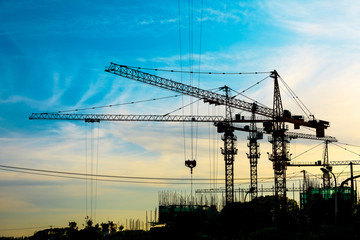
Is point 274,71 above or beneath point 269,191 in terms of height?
above

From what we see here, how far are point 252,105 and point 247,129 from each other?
1391 centimetres

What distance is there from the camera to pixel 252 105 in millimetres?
122375

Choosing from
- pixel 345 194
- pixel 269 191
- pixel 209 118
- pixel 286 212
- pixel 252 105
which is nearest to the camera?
pixel 286 212

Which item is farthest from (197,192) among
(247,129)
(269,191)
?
(247,129)

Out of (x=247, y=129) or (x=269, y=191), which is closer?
(x=247, y=129)

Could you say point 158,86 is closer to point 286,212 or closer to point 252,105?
point 252,105

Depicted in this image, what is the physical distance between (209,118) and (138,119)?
20938 millimetres

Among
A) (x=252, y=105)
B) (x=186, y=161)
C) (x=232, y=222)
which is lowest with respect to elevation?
(x=232, y=222)

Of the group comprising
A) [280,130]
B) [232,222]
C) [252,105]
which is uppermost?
[252,105]

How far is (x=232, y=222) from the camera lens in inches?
3036

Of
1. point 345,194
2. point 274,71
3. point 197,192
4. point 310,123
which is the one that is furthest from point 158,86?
point 197,192

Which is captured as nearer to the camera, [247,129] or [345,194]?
[345,194]

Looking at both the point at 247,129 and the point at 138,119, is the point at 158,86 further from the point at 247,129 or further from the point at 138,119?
the point at 247,129

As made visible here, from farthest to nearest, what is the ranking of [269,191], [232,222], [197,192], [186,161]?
[197,192] < [269,191] < [186,161] < [232,222]
